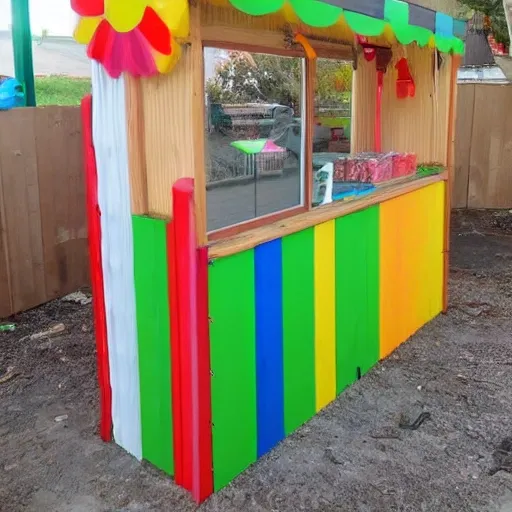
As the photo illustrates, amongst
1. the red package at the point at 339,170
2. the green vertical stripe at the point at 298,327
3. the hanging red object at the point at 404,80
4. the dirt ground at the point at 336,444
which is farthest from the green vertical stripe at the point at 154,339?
the hanging red object at the point at 404,80

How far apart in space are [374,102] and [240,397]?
2.51 metres

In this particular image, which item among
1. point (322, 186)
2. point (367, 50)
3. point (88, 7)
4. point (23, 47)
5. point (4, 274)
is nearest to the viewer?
point (88, 7)

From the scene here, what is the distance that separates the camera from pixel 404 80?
423 centimetres

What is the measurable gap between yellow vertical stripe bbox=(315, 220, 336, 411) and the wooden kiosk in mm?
10

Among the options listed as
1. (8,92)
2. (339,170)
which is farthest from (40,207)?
(339,170)

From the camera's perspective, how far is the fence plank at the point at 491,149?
7.78 meters

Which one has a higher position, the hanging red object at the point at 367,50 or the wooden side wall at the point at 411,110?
the hanging red object at the point at 367,50

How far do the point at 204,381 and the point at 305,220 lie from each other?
0.93m

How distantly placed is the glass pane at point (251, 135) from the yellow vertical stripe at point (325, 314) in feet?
0.77

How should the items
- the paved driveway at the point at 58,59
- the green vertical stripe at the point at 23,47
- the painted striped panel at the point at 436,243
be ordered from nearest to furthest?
the painted striped panel at the point at 436,243 < the green vertical stripe at the point at 23,47 < the paved driveway at the point at 58,59

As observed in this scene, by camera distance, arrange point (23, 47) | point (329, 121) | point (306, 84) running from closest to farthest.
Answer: point (306, 84), point (329, 121), point (23, 47)

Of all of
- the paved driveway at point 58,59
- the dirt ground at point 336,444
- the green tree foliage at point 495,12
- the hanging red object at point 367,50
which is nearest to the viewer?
the dirt ground at point 336,444

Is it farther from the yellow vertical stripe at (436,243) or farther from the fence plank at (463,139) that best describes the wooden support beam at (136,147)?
the fence plank at (463,139)

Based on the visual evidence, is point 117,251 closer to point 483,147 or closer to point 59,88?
point 59,88
